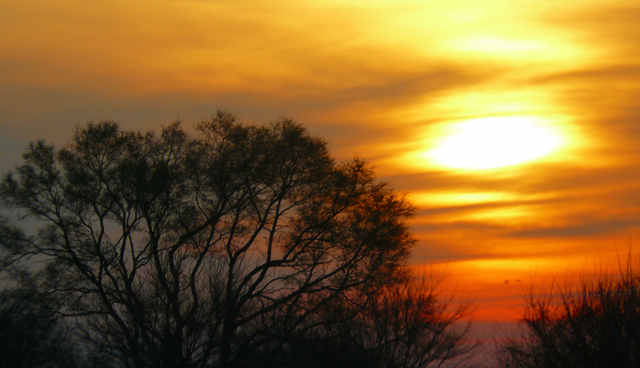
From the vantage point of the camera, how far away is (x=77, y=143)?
35.8 meters

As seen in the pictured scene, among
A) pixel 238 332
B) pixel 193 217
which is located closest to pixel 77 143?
pixel 193 217

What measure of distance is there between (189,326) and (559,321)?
451 inches

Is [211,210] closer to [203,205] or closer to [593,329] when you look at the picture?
→ [203,205]

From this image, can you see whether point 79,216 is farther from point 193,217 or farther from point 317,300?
point 317,300

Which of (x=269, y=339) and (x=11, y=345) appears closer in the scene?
(x=269, y=339)

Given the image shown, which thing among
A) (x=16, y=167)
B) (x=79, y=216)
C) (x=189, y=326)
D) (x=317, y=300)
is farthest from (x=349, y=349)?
(x=16, y=167)

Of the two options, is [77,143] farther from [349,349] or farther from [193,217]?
[349,349]

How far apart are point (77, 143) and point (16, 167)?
3207mm

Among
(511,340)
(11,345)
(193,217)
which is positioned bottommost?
(511,340)

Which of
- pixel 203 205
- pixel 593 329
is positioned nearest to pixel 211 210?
pixel 203 205

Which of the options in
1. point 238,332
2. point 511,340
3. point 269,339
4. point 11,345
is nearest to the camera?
point 511,340

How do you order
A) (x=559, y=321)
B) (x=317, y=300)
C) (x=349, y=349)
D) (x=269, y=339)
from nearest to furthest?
1. (x=559, y=321)
2. (x=349, y=349)
3. (x=269, y=339)
4. (x=317, y=300)

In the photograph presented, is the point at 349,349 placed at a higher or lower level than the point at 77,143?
lower

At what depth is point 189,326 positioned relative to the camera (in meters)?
23.7
